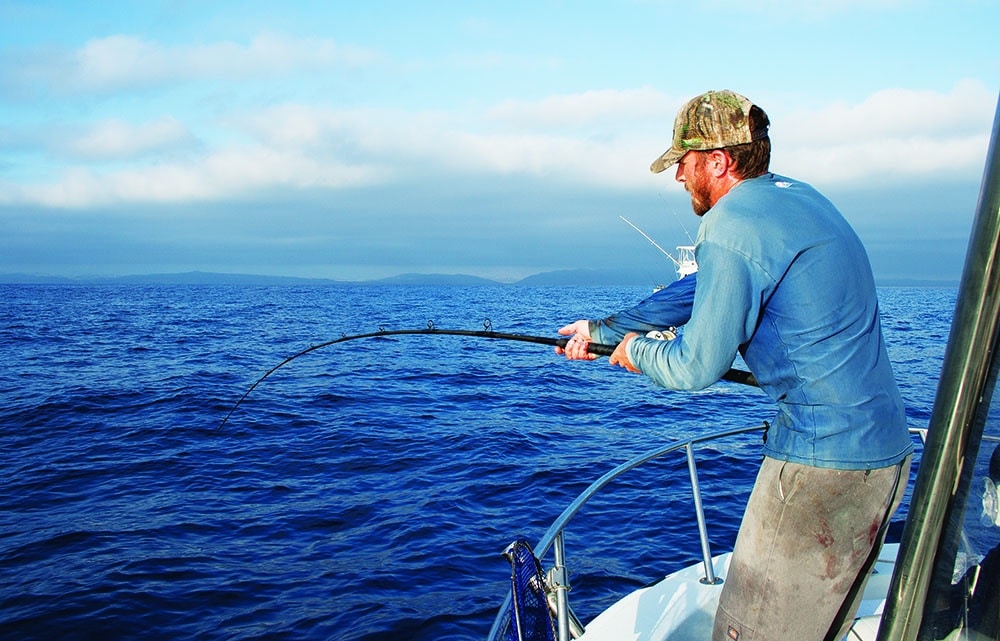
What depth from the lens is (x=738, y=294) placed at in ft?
7.09

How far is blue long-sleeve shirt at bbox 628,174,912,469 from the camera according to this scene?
216cm

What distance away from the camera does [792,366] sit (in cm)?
224

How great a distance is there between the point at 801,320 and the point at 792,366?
147mm

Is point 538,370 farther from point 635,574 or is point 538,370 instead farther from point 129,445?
point 635,574

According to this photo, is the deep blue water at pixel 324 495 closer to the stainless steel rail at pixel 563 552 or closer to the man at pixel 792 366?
the stainless steel rail at pixel 563 552

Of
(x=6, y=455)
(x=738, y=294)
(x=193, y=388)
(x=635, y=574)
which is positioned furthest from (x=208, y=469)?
(x=738, y=294)

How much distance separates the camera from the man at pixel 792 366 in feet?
7.14

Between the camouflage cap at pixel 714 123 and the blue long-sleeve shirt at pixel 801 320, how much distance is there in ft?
0.64

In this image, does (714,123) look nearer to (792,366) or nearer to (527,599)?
(792,366)

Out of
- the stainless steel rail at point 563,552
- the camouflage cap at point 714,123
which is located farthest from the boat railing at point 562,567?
the camouflage cap at point 714,123

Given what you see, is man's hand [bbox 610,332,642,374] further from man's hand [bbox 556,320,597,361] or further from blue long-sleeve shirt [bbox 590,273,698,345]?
man's hand [bbox 556,320,597,361]

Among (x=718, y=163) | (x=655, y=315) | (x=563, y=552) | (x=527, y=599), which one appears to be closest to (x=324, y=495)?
(x=563, y=552)

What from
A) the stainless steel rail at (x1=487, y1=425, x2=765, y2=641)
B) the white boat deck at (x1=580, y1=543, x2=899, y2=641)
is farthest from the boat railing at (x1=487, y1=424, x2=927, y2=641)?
the white boat deck at (x1=580, y1=543, x2=899, y2=641)

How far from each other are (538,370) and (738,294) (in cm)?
2238
